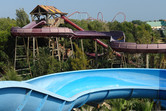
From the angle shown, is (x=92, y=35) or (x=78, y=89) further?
(x=92, y=35)

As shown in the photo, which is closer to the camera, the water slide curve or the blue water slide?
the blue water slide

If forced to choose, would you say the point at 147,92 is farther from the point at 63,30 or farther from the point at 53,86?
the point at 63,30

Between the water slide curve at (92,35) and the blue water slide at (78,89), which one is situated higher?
the water slide curve at (92,35)

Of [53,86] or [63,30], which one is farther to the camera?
[63,30]

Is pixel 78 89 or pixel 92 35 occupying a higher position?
pixel 92 35

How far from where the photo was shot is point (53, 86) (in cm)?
683

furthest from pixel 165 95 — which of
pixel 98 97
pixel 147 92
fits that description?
pixel 98 97

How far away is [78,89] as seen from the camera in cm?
684

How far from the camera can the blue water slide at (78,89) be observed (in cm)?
378

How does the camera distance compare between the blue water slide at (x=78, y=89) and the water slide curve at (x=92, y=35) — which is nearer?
the blue water slide at (x=78, y=89)

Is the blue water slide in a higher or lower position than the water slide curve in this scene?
lower

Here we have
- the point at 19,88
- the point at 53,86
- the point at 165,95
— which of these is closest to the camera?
the point at 19,88

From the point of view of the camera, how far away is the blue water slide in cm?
378

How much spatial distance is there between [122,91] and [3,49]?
898cm
